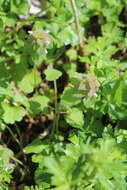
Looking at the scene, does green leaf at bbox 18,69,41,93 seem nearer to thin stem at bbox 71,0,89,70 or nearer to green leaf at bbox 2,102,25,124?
green leaf at bbox 2,102,25,124

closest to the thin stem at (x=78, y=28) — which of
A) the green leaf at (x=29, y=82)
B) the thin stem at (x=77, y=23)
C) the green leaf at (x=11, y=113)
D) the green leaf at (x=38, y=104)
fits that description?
the thin stem at (x=77, y=23)

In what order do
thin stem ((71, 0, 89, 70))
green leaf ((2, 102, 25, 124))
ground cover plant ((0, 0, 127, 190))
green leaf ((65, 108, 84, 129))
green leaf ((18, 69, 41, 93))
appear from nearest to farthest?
ground cover plant ((0, 0, 127, 190))
green leaf ((65, 108, 84, 129))
green leaf ((2, 102, 25, 124))
thin stem ((71, 0, 89, 70))
green leaf ((18, 69, 41, 93))

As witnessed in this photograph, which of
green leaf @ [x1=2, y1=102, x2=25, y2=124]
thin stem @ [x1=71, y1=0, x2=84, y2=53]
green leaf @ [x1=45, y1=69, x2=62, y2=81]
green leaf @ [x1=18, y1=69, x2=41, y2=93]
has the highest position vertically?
thin stem @ [x1=71, y1=0, x2=84, y2=53]

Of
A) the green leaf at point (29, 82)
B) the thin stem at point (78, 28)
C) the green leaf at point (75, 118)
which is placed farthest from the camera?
the green leaf at point (29, 82)

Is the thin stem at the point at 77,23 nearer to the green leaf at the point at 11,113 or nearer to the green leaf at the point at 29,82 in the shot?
the green leaf at the point at 29,82

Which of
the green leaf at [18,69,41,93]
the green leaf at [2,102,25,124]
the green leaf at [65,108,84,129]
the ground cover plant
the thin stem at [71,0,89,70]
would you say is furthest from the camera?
the green leaf at [18,69,41,93]

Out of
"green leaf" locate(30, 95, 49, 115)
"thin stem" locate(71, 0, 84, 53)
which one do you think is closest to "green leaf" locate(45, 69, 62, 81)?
"green leaf" locate(30, 95, 49, 115)

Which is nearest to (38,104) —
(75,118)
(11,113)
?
(11,113)
